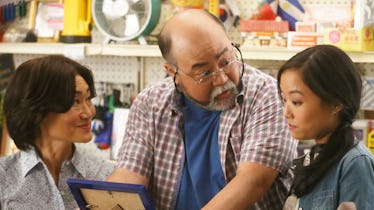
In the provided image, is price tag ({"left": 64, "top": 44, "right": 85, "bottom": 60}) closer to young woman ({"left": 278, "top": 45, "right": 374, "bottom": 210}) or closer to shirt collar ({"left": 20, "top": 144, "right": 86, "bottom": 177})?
shirt collar ({"left": 20, "top": 144, "right": 86, "bottom": 177})

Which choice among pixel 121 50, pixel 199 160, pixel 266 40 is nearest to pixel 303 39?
pixel 266 40

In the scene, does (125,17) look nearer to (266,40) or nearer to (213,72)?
(266,40)

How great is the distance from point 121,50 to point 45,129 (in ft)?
3.02

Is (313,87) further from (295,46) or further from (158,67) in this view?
(158,67)

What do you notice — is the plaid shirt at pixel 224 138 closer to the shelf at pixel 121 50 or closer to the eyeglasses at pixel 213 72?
the eyeglasses at pixel 213 72

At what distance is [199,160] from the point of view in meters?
1.92

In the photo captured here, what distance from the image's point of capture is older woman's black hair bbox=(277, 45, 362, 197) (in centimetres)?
155

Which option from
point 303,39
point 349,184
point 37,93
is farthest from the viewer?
point 303,39

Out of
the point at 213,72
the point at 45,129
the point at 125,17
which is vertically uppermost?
the point at 125,17

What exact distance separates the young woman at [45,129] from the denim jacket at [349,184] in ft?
2.63

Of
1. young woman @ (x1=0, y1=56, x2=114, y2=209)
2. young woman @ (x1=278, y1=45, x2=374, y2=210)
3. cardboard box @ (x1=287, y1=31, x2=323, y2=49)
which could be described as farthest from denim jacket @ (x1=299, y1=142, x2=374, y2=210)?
cardboard box @ (x1=287, y1=31, x2=323, y2=49)

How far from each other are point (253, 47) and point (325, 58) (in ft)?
3.63

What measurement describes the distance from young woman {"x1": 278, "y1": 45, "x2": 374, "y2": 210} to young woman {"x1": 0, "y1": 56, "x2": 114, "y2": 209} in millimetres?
734

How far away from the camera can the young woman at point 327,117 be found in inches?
60.5
